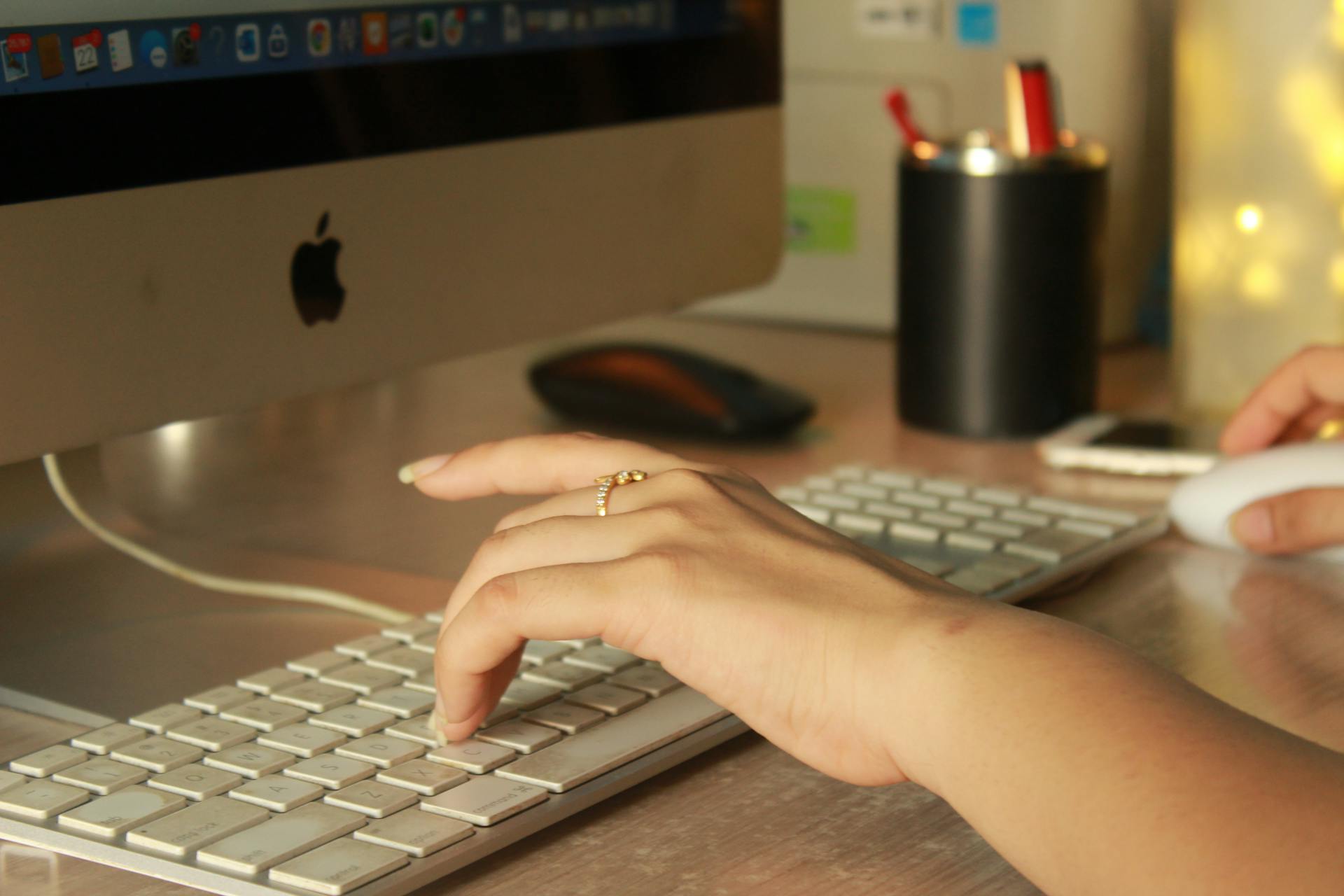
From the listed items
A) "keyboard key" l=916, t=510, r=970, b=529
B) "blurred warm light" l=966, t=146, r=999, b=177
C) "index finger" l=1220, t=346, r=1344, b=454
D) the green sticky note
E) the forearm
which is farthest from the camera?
the green sticky note

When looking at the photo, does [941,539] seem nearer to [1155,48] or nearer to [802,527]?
[802,527]

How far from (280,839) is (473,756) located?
0.24 feet

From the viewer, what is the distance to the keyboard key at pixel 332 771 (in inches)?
18.8

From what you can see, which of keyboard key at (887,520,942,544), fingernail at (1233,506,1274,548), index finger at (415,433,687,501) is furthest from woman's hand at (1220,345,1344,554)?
index finger at (415,433,687,501)

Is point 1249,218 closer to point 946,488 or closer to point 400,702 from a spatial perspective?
point 946,488

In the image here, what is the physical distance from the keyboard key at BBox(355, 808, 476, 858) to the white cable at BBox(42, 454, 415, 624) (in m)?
0.20

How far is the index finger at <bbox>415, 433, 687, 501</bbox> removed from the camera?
59 centimetres

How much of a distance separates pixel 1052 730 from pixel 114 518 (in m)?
0.44

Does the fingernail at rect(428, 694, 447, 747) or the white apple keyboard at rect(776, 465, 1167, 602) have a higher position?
the fingernail at rect(428, 694, 447, 747)

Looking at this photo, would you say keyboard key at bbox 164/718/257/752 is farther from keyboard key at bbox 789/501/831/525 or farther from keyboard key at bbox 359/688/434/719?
keyboard key at bbox 789/501/831/525

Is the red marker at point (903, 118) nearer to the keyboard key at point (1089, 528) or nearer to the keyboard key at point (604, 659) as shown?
the keyboard key at point (1089, 528)

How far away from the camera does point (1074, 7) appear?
3.68ft

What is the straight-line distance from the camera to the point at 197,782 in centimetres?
48

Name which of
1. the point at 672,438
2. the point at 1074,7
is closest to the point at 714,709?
the point at 672,438
